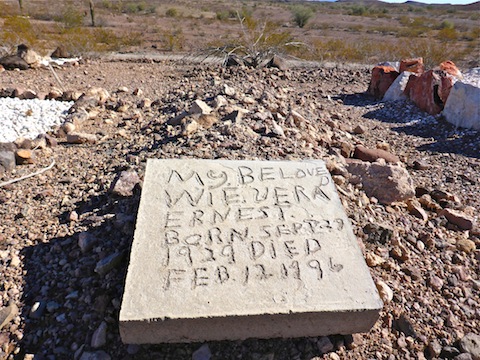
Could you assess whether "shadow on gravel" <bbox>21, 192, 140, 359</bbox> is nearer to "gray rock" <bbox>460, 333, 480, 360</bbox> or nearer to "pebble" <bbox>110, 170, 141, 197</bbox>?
"pebble" <bbox>110, 170, 141, 197</bbox>

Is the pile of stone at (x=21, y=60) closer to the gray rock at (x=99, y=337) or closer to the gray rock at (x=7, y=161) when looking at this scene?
the gray rock at (x=7, y=161)

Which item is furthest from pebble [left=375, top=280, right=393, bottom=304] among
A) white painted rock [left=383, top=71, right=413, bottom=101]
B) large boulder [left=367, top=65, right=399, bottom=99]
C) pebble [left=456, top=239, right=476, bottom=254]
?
large boulder [left=367, top=65, right=399, bottom=99]

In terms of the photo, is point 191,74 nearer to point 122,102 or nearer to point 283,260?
point 122,102

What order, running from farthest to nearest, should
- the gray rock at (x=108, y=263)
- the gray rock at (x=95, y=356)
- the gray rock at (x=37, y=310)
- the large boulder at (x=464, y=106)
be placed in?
the large boulder at (x=464, y=106)
the gray rock at (x=108, y=263)
the gray rock at (x=37, y=310)
the gray rock at (x=95, y=356)

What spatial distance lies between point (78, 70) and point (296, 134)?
6198mm

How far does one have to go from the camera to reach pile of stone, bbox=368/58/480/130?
244 inches

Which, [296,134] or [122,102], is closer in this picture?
[296,134]

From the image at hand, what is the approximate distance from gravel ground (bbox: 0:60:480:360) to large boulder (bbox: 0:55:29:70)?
3.12m

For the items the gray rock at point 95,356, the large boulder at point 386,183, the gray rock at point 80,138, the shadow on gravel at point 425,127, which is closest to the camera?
the gray rock at point 95,356

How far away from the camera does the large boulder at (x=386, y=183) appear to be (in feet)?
11.5

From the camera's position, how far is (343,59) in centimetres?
1262

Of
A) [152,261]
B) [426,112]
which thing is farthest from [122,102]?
[426,112]

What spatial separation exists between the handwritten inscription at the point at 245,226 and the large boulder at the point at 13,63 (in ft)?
22.8

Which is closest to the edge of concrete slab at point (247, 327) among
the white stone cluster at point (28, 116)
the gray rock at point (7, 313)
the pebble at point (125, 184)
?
the gray rock at point (7, 313)
